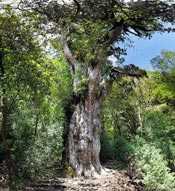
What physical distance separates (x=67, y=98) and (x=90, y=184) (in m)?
4.13

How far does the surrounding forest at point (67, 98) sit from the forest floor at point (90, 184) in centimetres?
3

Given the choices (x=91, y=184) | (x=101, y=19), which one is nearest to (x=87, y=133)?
(x=91, y=184)

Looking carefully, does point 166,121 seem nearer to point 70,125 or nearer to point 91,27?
point 70,125

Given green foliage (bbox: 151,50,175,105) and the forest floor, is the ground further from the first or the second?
green foliage (bbox: 151,50,175,105)

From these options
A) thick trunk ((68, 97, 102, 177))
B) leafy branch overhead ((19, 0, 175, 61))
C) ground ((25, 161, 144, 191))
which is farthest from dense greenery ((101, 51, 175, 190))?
leafy branch overhead ((19, 0, 175, 61))

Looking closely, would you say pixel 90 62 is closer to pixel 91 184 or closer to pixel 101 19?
pixel 101 19

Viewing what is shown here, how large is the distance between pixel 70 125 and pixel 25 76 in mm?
5601

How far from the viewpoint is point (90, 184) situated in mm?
9719

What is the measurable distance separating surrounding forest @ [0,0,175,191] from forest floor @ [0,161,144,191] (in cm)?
3

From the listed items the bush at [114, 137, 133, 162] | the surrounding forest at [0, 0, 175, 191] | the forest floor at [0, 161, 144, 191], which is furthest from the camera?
the bush at [114, 137, 133, 162]

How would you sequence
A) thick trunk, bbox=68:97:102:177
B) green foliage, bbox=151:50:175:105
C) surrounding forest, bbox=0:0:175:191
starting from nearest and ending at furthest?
surrounding forest, bbox=0:0:175:191 → thick trunk, bbox=68:97:102:177 → green foliage, bbox=151:50:175:105

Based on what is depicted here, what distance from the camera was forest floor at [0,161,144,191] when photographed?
8664 millimetres

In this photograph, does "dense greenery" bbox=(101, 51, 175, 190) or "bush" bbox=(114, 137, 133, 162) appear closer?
"dense greenery" bbox=(101, 51, 175, 190)

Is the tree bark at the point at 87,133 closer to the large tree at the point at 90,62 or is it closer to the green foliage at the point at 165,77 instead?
the large tree at the point at 90,62
